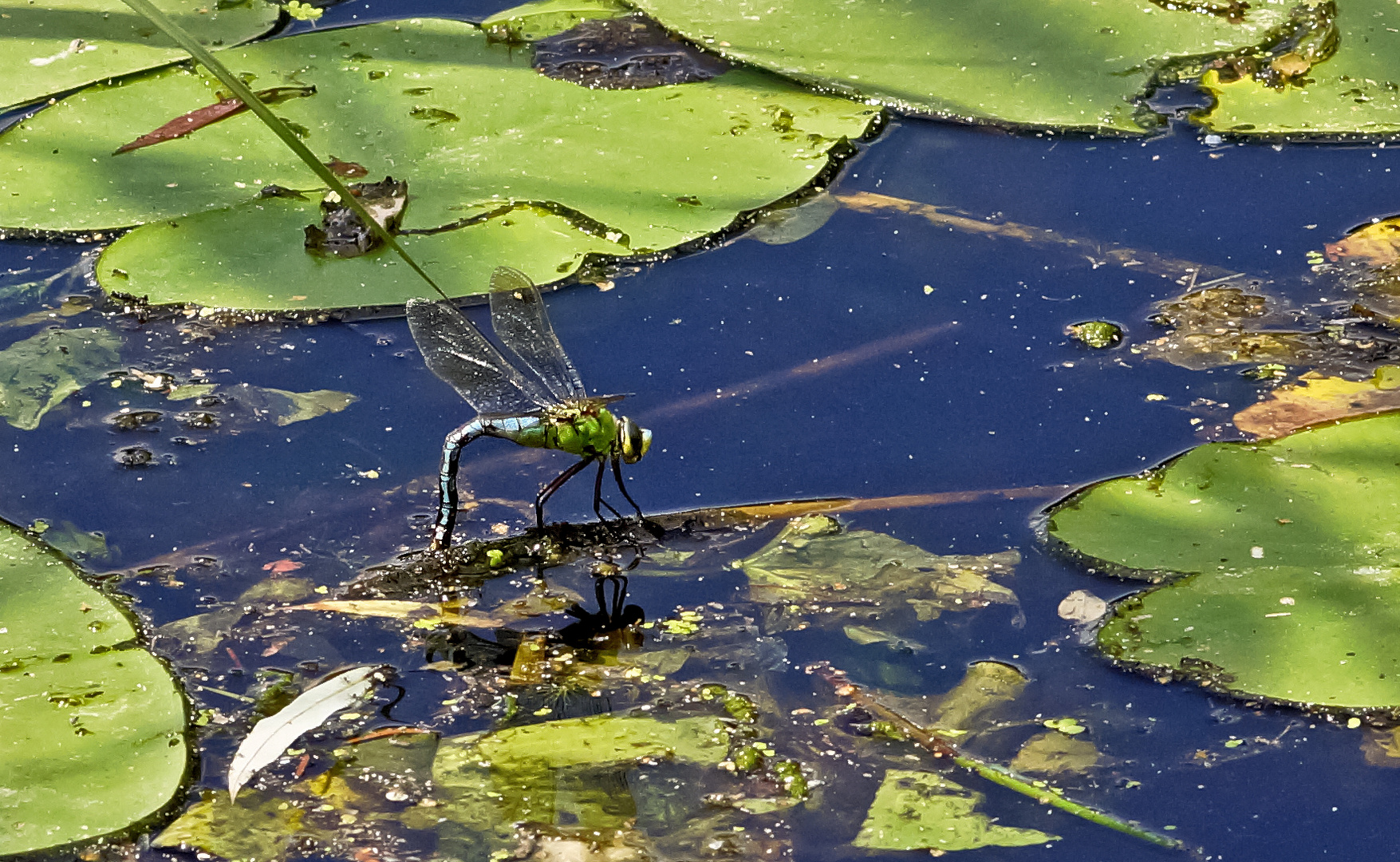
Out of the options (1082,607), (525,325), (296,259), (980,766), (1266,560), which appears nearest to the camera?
(980,766)

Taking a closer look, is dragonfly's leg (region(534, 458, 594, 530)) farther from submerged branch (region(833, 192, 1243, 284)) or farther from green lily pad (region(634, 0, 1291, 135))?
green lily pad (region(634, 0, 1291, 135))

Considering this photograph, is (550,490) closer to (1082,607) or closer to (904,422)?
(904,422)

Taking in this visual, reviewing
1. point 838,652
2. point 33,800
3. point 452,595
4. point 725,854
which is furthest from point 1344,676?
point 33,800

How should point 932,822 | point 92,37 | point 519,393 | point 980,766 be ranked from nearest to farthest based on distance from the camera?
point 932,822
point 980,766
point 519,393
point 92,37

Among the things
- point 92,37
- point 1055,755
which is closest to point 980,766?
point 1055,755

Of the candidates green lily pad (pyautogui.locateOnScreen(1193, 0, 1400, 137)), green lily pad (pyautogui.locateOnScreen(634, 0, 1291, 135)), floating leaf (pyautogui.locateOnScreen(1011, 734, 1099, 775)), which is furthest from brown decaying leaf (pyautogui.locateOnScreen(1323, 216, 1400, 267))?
floating leaf (pyautogui.locateOnScreen(1011, 734, 1099, 775))

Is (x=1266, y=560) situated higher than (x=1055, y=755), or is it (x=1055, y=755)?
(x=1266, y=560)
